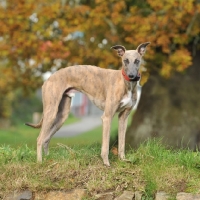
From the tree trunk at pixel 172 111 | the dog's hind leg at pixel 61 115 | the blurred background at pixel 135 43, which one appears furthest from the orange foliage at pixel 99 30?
the dog's hind leg at pixel 61 115

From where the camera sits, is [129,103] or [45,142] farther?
[45,142]

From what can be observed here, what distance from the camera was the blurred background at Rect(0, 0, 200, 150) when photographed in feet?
41.8

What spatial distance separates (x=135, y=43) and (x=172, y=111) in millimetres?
2349

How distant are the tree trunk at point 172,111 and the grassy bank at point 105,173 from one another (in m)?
5.40

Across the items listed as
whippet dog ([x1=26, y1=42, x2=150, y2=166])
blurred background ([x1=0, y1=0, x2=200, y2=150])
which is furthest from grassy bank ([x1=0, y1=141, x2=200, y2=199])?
blurred background ([x1=0, y1=0, x2=200, y2=150])

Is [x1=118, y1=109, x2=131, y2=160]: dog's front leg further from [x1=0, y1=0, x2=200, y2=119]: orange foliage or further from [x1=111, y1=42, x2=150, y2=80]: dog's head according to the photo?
[x1=0, y1=0, x2=200, y2=119]: orange foliage

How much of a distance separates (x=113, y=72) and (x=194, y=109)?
5.96 metres

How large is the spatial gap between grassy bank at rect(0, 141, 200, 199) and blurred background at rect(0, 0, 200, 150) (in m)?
4.16

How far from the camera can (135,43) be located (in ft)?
41.3

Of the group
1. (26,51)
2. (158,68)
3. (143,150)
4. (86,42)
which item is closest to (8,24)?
(26,51)

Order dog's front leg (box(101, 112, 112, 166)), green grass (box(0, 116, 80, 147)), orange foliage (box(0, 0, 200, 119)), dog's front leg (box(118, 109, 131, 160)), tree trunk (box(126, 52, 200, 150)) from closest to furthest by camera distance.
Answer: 1. dog's front leg (box(101, 112, 112, 166))
2. dog's front leg (box(118, 109, 131, 160))
3. green grass (box(0, 116, 80, 147))
4. orange foliage (box(0, 0, 200, 119))
5. tree trunk (box(126, 52, 200, 150))

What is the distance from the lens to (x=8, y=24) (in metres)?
13.0

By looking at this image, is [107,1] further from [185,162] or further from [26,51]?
[185,162]

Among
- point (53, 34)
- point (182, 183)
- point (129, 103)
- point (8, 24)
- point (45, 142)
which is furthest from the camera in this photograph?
point (53, 34)
